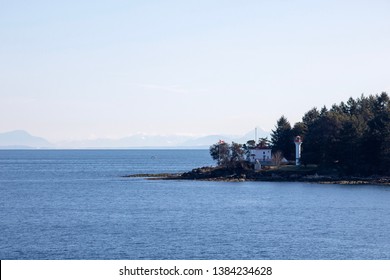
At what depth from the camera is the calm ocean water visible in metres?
40.6

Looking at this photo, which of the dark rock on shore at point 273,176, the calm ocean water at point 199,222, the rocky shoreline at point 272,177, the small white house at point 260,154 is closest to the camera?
the calm ocean water at point 199,222

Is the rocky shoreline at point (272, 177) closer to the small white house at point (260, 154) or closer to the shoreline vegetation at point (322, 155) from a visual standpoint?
the shoreline vegetation at point (322, 155)

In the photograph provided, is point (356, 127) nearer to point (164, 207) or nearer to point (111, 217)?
point (164, 207)

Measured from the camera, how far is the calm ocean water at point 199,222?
40562 millimetres

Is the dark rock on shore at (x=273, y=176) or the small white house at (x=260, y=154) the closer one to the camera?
the dark rock on shore at (x=273, y=176)

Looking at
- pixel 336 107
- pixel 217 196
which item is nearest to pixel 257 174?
pixel 217 196

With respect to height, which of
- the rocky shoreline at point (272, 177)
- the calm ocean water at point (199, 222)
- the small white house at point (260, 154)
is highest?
the small white house at point (260, 154)

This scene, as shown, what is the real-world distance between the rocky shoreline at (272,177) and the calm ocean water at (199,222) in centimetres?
524

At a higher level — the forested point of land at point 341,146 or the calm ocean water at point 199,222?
the forested point of land at point 341,146

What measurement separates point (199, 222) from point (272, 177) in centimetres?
4543

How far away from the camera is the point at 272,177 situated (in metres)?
97.8

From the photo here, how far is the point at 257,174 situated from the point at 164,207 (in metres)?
36.6

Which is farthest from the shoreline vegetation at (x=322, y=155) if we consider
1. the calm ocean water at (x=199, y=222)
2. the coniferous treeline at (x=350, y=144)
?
the calm ocean water at (x=199, y=222)

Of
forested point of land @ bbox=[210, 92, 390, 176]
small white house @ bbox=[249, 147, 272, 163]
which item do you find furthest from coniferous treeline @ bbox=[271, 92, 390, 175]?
small white house @ bbox=[249, 147, 272, 163]
